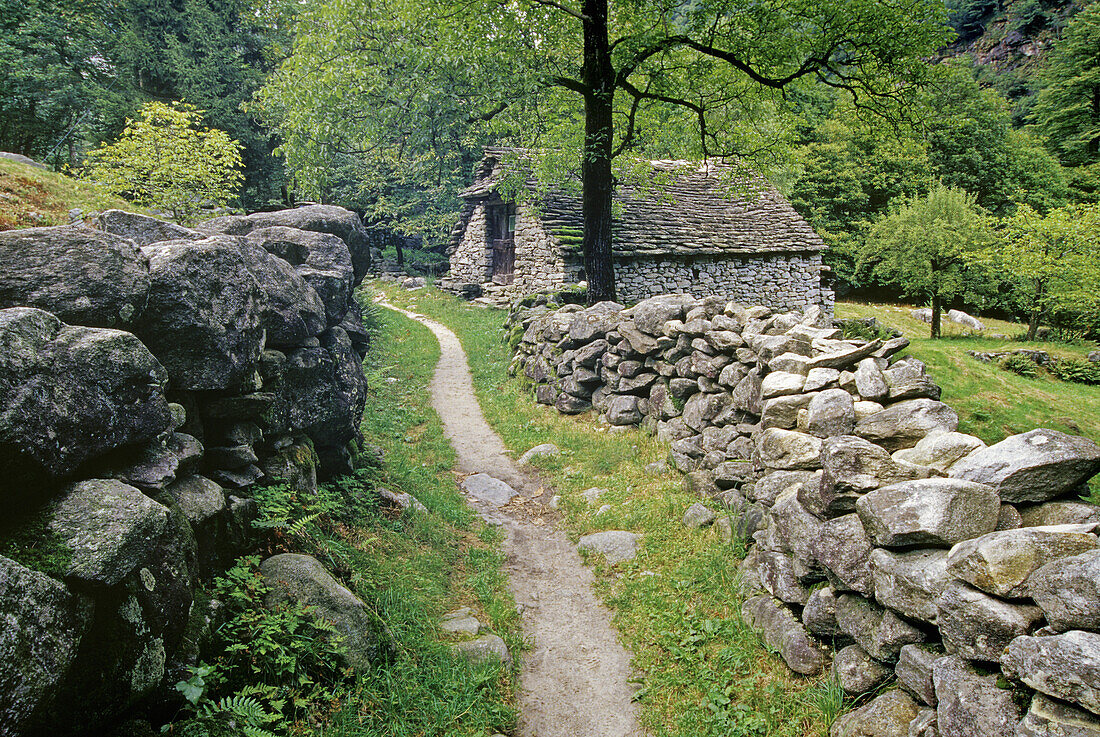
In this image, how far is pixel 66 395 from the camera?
2.83 meters

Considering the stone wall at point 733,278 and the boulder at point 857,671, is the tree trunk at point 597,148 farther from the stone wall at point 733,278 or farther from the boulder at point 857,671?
the boulder at point 857,671

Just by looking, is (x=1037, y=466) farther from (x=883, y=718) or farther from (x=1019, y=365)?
(x=1019, y=365)

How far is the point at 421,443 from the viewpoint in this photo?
33.0 ft

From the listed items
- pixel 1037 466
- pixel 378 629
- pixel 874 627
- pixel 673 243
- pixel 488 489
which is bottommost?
pixel 488 489

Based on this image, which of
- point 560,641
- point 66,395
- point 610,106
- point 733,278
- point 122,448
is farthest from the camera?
point 733,278

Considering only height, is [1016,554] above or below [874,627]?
above

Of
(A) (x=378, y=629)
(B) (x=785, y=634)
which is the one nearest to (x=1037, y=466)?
(B) (x=785, y=634)

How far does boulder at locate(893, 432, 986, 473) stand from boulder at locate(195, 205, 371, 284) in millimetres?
7416

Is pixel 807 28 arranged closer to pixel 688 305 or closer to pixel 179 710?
pixel 688 305

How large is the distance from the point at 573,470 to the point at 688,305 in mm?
3333

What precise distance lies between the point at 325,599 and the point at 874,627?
4071 millimetres

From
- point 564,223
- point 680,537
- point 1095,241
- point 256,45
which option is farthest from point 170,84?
point 1095,241

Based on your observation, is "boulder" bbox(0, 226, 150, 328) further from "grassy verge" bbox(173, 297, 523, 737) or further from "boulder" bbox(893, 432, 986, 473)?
"boulder" bbox(893, 432, 986, 473)

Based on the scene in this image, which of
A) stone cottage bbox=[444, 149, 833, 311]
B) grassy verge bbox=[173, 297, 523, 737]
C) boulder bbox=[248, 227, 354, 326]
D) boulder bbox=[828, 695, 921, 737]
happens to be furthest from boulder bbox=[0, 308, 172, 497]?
stone cottage bbox=[444, 149, 833, 311]
